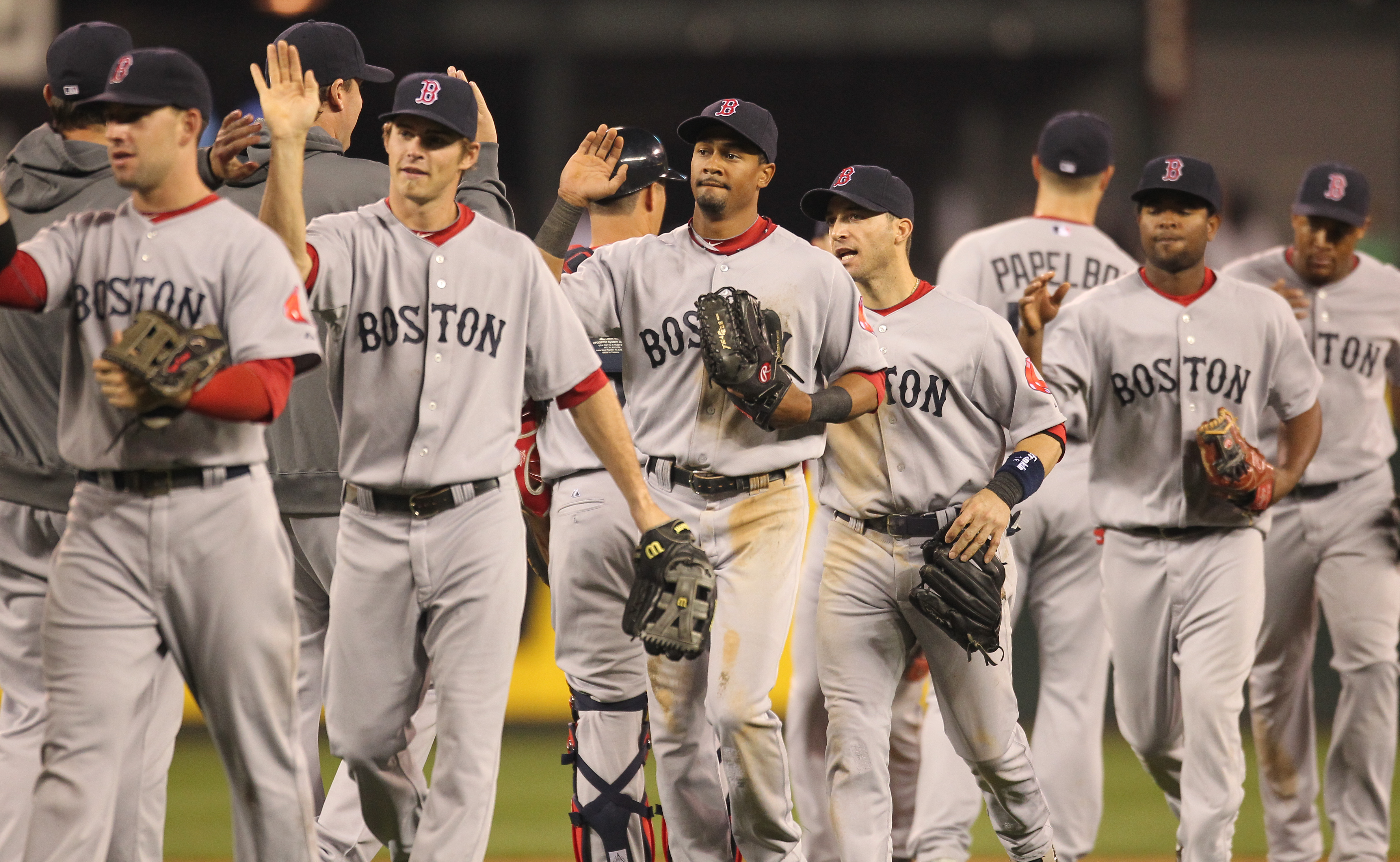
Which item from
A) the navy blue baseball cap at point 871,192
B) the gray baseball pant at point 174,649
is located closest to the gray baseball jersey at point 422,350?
the gray baseball pant at point 174,649

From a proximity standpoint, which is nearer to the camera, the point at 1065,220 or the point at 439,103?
the point at 439,103

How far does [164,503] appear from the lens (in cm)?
383

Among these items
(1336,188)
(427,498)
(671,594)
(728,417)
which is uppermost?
(1336,188)

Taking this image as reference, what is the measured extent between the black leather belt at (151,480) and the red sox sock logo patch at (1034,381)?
267 cm

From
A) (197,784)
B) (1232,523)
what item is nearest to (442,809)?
(1232,523)

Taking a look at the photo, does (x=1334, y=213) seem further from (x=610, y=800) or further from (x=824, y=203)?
(x=610, y=800)

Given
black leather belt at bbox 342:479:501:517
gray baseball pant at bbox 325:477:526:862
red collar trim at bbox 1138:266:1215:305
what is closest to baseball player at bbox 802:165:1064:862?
red collar trim at bbox 1138:266:1215:305

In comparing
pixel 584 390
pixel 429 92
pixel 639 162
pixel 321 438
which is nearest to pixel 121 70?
pixel 429 92

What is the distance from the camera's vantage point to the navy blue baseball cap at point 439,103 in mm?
4395

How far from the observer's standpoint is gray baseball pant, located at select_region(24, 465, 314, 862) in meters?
3.75

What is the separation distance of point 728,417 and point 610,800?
1.28 meters

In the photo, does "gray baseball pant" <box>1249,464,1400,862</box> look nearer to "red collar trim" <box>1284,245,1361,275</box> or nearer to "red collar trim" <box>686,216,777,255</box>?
"red collar trim" <box>1284,245,1361,275</box>

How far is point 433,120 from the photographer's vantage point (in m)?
4.39

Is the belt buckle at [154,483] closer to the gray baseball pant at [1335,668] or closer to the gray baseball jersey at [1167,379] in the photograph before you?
the gray baseball jersey at [1167,379]
